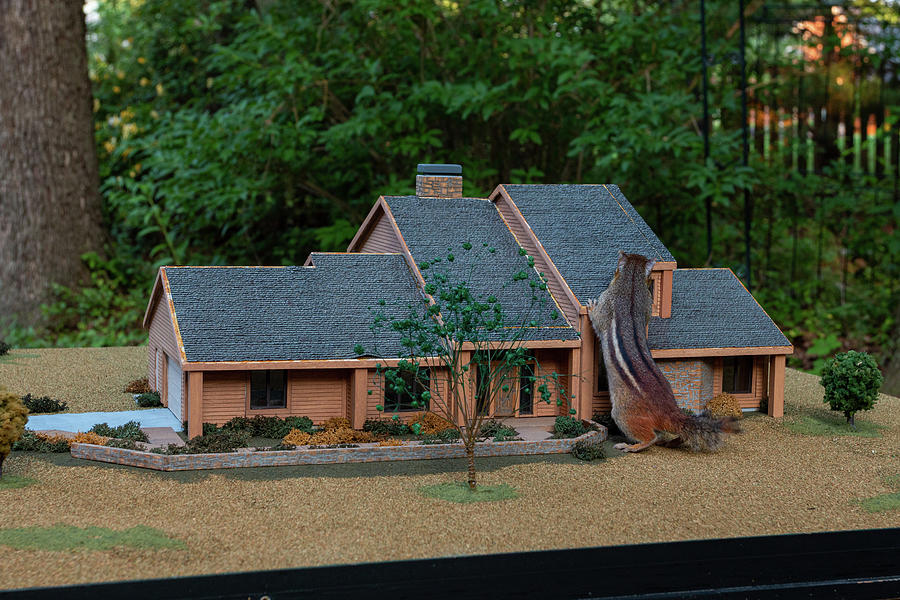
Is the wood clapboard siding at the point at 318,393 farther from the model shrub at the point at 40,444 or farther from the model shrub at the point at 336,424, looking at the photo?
the model shrub at the point at 40,444

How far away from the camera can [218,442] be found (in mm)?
16594

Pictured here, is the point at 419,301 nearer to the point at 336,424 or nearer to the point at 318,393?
the point at 318,393

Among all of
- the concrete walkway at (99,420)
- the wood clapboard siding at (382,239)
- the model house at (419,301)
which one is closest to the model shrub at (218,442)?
the model house at (419,301)

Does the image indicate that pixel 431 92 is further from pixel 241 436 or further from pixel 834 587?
pixel 834 587

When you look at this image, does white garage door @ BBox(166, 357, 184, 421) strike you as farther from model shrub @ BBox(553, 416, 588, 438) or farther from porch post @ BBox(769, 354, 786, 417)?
porch post @ BBox(769, 354, 786, 417)

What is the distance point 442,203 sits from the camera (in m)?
22.5

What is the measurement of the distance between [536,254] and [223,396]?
7465 mm

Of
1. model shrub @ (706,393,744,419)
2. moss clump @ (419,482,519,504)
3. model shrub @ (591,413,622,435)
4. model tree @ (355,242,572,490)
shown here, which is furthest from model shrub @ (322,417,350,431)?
model shrub @ (706,393,744,419)

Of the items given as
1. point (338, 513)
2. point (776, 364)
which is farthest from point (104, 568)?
point (776, 364)

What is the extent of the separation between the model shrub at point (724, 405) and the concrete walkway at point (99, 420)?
1096 cm

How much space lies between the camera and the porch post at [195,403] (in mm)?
17031

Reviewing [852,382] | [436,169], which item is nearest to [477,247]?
[436,169]

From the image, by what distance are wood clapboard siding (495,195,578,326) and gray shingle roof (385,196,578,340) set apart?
0.65 ft

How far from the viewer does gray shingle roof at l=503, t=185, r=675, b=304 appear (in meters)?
20.2
